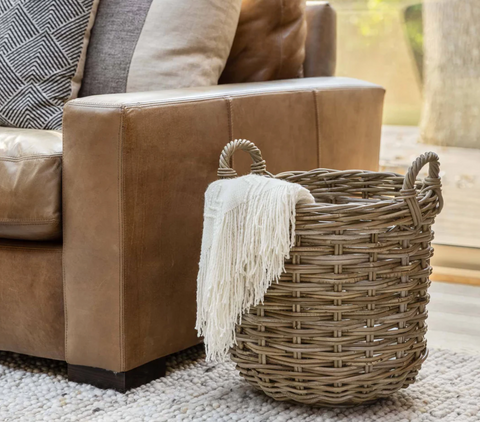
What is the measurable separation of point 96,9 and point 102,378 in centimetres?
99

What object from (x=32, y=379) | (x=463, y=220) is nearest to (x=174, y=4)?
(x=32, y=379)

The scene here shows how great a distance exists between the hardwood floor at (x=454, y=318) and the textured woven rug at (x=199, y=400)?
19 cm

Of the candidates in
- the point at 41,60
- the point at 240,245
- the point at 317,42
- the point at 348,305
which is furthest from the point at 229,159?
the point at 317,42

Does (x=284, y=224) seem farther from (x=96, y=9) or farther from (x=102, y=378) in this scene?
(x=96, y=9)

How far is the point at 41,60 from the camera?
5.71ft

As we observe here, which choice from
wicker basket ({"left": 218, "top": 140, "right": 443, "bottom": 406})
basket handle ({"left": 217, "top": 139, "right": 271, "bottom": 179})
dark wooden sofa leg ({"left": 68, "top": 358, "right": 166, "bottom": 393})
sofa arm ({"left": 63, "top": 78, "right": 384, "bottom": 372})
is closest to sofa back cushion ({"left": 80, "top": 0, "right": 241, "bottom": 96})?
sofa arm ({"left": 63, "top": 78, "right": 384, "bottom": 372})

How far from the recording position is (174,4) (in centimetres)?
174

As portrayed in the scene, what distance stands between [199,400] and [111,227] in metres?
0.37

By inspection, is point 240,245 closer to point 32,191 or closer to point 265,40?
point 32,191

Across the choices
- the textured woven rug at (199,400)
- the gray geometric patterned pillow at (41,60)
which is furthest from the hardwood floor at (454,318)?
the gray geometric patterned pillow at (41,60)

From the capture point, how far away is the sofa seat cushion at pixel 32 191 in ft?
4.34

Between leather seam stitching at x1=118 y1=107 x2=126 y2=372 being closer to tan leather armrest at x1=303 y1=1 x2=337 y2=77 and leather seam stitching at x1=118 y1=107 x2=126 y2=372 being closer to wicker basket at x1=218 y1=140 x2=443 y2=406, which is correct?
wicker basket at x1=218 y1=140 x2=443 y2=406

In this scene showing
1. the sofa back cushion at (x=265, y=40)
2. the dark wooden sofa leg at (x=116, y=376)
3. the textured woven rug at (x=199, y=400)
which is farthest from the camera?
the sofa back cushion at (x=265, y=40)

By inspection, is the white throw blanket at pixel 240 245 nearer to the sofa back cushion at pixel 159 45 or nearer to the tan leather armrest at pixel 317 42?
the sofa back cushion at pixel 159 45
